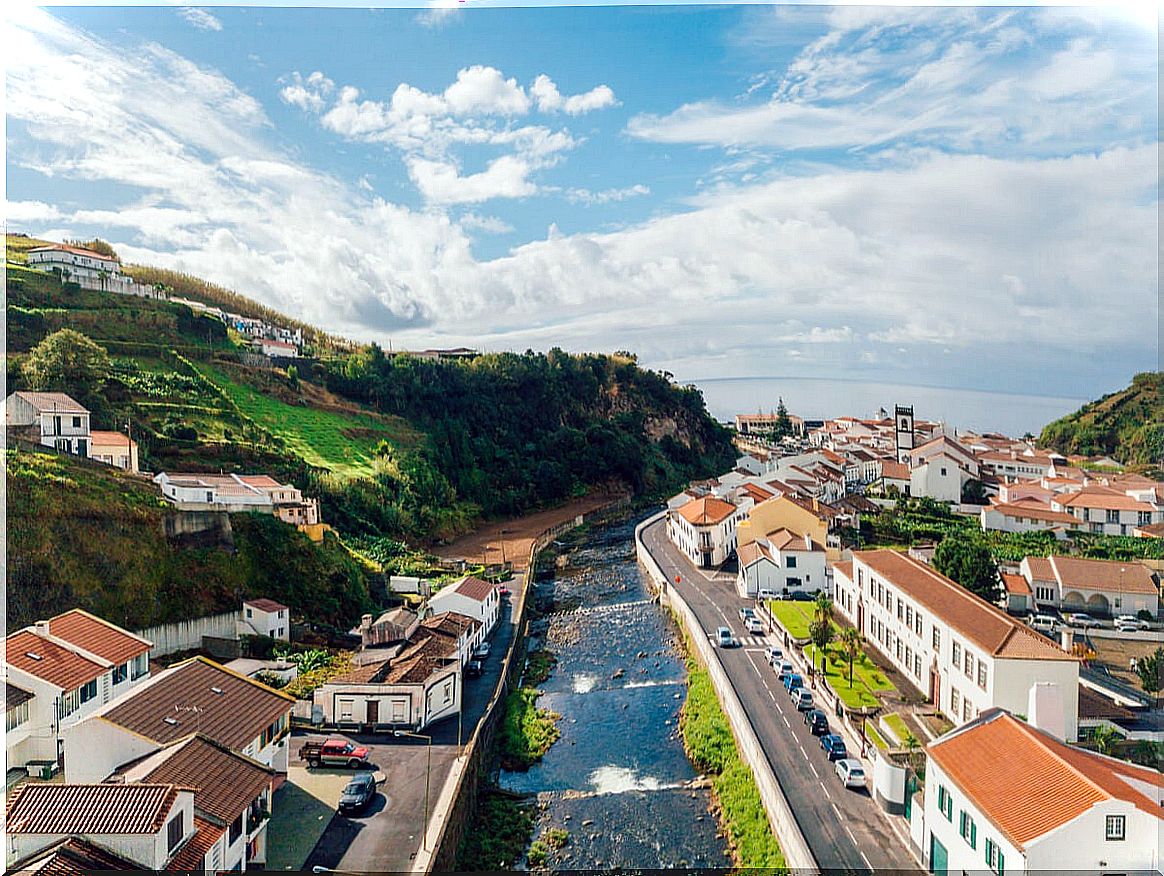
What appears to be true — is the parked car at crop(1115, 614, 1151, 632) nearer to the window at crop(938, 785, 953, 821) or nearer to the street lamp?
the window at crop(938, 785, 953, 821)

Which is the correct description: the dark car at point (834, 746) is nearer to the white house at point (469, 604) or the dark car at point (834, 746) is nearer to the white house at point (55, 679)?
the white house at point (469, 604)

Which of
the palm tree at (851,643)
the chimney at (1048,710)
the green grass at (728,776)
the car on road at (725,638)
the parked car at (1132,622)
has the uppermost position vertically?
the chimney at (1048,710)

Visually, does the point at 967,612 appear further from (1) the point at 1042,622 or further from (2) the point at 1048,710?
(1) the point at 1042,622

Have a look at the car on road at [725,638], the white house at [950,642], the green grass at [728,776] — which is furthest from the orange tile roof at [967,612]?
the green grass at [728,776]

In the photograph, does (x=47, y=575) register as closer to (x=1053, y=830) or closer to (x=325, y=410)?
(x=1053, y=830)

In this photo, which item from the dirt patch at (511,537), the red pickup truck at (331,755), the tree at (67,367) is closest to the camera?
the red pickup truck at (331,755)

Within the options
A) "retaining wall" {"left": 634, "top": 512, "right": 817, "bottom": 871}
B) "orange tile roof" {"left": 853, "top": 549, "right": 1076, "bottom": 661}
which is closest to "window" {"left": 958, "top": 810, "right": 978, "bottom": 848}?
"retaining wall" {"left": 634, "top": 512, "right": 817, "bottom": 871}

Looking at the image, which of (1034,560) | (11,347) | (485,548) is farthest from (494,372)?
(1034,560)
